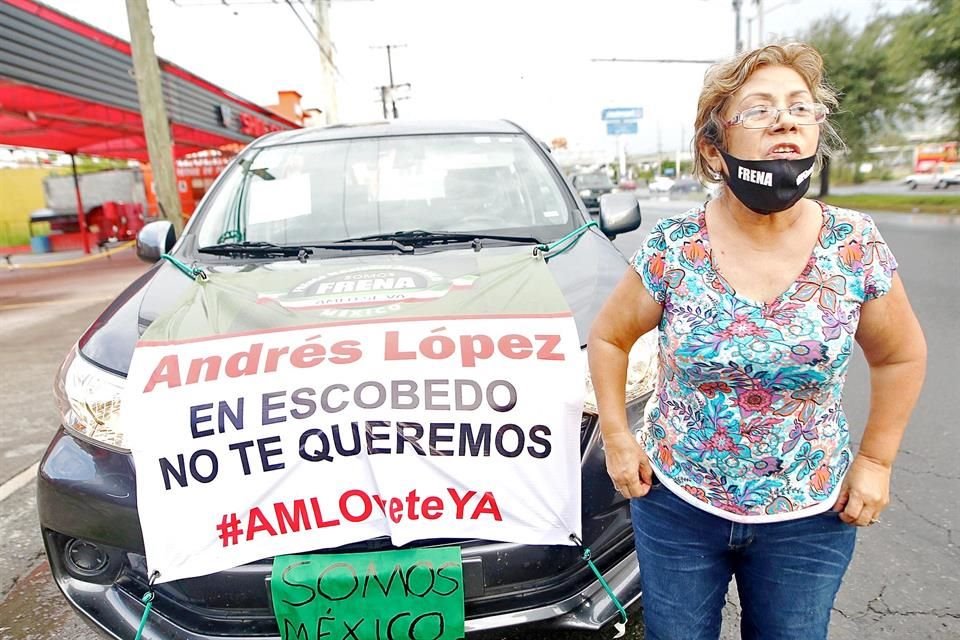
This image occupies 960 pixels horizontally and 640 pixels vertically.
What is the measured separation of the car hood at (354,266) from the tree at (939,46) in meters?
17.5

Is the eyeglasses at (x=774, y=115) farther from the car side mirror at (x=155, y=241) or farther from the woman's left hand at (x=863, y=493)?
the car side mirror at (x=155, y=241)

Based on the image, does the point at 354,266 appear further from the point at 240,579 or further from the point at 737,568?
the point at 737,568

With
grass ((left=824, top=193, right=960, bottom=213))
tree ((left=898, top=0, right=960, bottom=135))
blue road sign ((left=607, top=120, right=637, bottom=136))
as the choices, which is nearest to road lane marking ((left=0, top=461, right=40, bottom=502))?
tree ((left=898, top=0, right=960, bottom=135))

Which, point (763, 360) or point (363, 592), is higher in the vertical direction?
point (763, 360)

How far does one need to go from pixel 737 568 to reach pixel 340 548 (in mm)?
969

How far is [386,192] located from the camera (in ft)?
10.2

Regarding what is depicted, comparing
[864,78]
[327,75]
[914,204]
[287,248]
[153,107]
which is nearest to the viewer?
[287,248]

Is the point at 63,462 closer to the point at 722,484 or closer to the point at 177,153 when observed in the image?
the point at 722,484

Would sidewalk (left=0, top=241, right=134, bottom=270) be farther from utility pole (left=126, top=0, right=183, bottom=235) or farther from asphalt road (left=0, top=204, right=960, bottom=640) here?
asphalt road (left=0, top=204, right=960, bottom=640)

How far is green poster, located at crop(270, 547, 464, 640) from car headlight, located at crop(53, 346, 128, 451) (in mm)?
620

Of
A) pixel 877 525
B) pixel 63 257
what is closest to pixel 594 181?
pixel 63 257

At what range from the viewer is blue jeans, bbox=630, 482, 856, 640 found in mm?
1506

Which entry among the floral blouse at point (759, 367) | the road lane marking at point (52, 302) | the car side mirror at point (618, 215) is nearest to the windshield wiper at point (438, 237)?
the car side mirror at point (618, 215)

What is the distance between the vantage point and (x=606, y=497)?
1.87 meters
